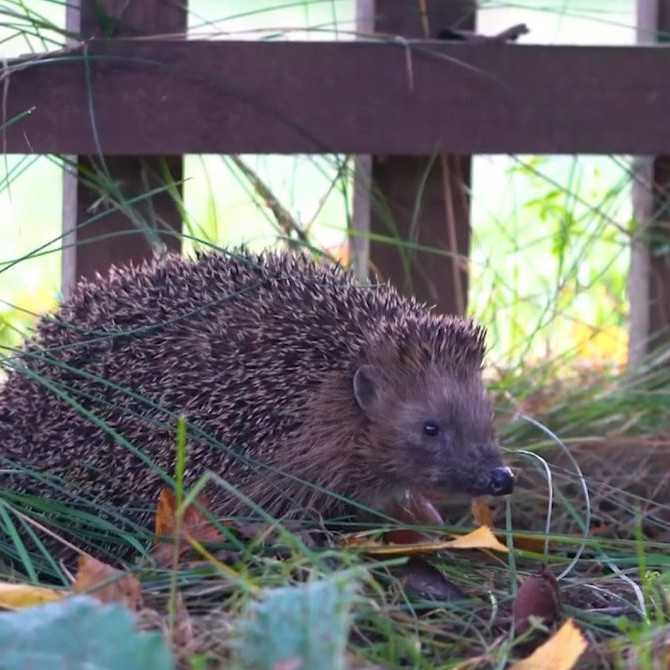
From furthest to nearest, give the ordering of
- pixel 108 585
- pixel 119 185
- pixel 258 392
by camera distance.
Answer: pixel 119 185 < pixel 258 392 < pixel 108 585

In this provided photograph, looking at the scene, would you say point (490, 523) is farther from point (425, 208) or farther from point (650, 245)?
point (650, 245)

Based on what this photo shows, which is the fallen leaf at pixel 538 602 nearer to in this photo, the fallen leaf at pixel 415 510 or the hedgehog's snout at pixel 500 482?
the hedgehog's snout at pixel 500 482

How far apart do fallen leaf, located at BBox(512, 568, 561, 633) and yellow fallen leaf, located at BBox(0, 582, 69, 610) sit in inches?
41.2

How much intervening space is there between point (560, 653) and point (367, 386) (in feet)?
Answer: 4.89

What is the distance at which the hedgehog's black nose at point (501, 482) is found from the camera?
13.3 feet

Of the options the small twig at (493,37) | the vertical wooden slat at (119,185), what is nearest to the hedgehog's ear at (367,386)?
the vertical wooden slat at (119,185)

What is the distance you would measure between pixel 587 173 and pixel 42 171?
4264 mm

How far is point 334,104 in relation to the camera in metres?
5.03

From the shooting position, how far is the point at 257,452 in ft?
13.6

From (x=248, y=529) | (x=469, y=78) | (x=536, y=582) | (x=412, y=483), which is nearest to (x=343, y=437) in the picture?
(x=412, y=483)

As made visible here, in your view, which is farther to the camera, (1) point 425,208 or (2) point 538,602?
(1) point 425,208

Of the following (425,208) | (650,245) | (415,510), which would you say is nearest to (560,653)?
(415,510)

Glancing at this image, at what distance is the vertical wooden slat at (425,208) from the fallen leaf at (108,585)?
2373mm

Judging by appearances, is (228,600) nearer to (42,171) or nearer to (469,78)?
(469,78)
